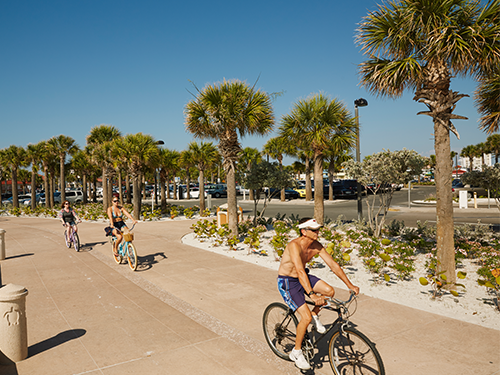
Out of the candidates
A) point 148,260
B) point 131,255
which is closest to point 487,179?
point 148,260

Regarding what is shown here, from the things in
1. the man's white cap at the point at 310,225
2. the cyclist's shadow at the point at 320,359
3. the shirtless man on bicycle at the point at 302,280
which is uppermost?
the man's white cap at the point at 310,225

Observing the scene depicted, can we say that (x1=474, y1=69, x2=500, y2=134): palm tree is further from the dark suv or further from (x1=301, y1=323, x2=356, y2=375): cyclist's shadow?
the dark suv

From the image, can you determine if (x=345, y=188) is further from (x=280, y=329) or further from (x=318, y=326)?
(x=318, y=326)

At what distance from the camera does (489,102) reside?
8.77 meters

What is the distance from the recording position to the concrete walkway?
384 cm

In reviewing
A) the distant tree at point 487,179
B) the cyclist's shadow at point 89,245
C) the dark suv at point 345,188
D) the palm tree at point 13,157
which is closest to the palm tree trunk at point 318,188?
the distant tree at point 487,179

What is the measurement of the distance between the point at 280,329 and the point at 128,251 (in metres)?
5.40

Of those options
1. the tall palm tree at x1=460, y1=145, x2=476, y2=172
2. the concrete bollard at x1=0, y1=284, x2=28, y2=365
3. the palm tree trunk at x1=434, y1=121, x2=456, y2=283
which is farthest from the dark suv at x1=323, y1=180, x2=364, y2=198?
the tall palm tree at x1=460, y1=145, x2=476, y2=172

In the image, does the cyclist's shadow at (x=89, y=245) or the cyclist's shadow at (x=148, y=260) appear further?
the cyclist's shadow at (x=89, y=245)

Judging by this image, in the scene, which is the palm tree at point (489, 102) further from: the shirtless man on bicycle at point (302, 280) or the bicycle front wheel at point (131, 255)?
the bicycle front wheel at point (131, 255)

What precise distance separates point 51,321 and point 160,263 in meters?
3.83

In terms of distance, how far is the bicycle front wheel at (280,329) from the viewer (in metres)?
3.80

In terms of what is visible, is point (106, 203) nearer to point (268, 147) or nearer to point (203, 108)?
point (203, 108)

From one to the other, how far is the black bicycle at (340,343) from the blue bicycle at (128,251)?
4.97m
